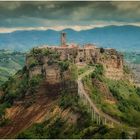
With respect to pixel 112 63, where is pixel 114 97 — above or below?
below

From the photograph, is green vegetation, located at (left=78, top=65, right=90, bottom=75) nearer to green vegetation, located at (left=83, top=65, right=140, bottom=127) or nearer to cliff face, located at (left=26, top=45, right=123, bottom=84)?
cliff face, located at (left=26, top=45, right=123, bottom=84)

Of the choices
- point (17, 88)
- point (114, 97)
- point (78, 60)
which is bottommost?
point (114, 97)

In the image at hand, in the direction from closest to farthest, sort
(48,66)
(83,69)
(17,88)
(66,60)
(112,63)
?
(83,69) → (66,60) → (48,66) → (112,63) → (17,88)

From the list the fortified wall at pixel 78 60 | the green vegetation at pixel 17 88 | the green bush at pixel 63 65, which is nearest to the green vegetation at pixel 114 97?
the fortified wall at pixel 78 60

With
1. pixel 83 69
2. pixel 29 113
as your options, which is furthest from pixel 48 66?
pixel 29 113

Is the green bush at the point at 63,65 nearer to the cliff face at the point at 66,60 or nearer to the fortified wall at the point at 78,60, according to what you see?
the cliff face at the point at 66,60

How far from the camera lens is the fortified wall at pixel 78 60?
88312 millimetres

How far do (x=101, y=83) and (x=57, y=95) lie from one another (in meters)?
5.79

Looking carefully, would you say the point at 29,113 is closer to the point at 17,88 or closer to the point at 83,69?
the point at 17,88

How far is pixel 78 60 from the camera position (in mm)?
88688

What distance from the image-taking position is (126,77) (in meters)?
94.5

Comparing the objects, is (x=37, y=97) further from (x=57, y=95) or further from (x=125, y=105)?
(x=125, y=105)

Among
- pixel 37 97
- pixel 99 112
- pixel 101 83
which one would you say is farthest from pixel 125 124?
pixel 37 97

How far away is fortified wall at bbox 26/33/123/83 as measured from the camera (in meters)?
88.3
